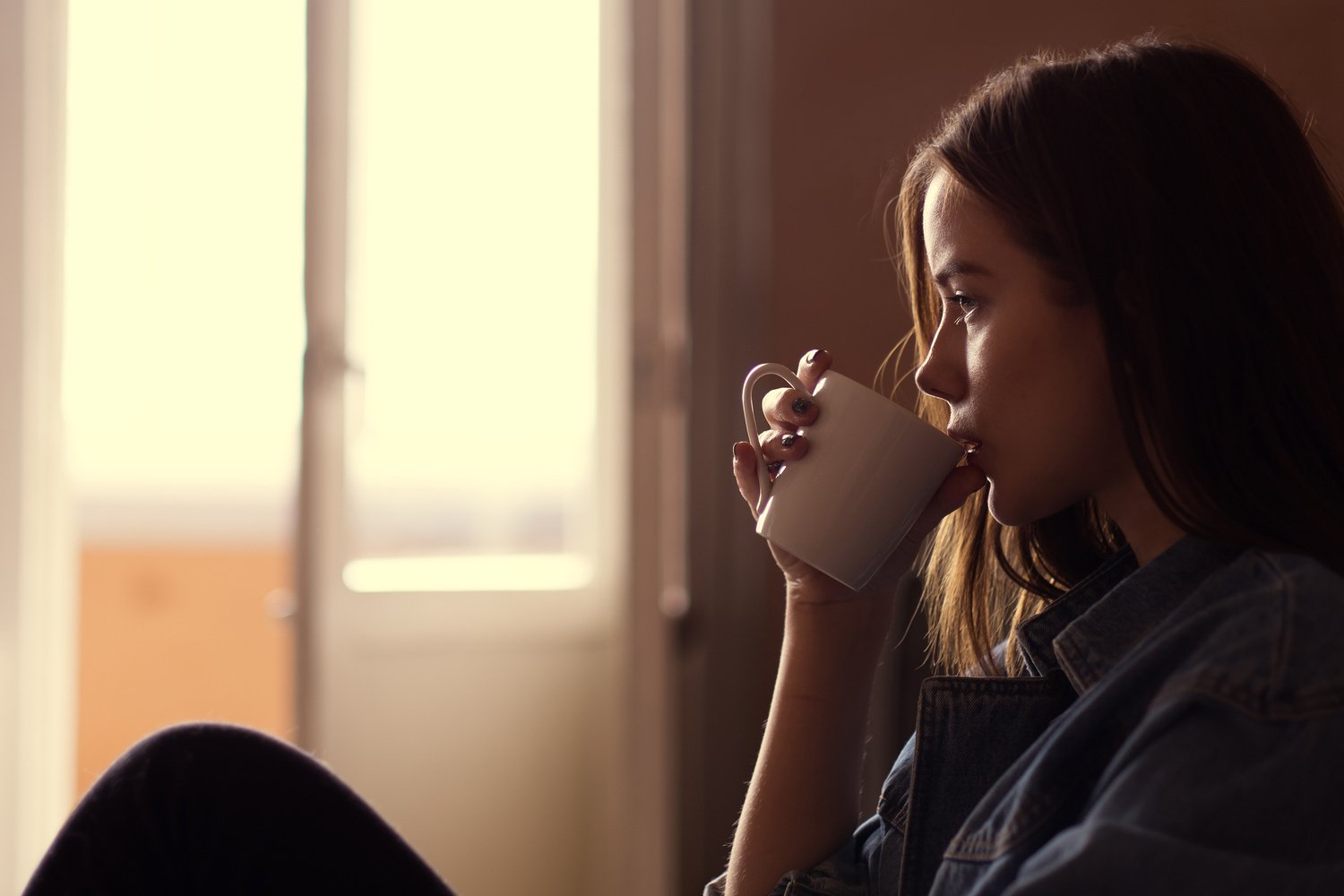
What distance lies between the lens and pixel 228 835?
83cm

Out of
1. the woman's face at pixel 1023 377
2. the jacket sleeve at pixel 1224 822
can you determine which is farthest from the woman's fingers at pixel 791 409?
the jacket sleeve at pixel 1224 822

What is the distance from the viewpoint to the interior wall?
4.80 ft

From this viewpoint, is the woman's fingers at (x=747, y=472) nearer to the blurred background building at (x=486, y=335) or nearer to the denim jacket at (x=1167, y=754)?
the denim jacket at (x=1167, y=754)

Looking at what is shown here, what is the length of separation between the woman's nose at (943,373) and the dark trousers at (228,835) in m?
0.47

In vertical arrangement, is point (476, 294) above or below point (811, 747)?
above

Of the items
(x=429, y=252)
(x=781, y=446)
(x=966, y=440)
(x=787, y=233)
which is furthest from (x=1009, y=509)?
(x=429, y=252)

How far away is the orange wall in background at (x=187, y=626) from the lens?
3.61 m

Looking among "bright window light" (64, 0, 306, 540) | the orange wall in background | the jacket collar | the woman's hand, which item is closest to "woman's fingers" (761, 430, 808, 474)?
the woman's hand

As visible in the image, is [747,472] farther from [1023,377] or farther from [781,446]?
[1023,377]

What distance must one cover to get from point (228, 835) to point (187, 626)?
119 inches

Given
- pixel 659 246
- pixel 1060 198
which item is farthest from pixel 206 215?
pixel 1060 198

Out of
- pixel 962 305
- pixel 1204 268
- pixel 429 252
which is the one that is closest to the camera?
pixel 1204 268

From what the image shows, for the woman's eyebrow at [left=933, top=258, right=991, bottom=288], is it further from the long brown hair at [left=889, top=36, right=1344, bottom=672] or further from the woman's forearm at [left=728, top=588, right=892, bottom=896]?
the woman's forearm at [left=728, top=588, right=892, bottom=896]

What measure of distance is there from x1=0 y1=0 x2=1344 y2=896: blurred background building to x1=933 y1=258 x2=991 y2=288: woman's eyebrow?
49 cm
